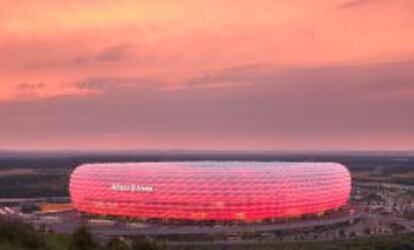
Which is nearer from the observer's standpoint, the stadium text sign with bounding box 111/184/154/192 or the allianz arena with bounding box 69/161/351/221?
the allianz arena with bounding box 69/161/351/221

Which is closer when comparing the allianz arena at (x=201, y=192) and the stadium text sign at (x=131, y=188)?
the allianz arena at (x=201, y=192)

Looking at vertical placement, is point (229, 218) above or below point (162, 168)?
below

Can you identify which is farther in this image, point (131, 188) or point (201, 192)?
point (131, 188)

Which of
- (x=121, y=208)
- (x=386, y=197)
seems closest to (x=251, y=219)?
(x=121, y=208)

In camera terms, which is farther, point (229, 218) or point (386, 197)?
point (386, 197)

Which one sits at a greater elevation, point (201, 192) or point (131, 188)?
point (131, 188)

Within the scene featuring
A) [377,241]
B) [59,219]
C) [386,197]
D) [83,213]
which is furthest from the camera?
[386,197]

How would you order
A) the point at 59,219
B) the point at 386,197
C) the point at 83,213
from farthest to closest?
the point at 386,197
the point at 83,213
the point at 59,219

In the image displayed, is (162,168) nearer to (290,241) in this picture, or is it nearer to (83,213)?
(83,213)
